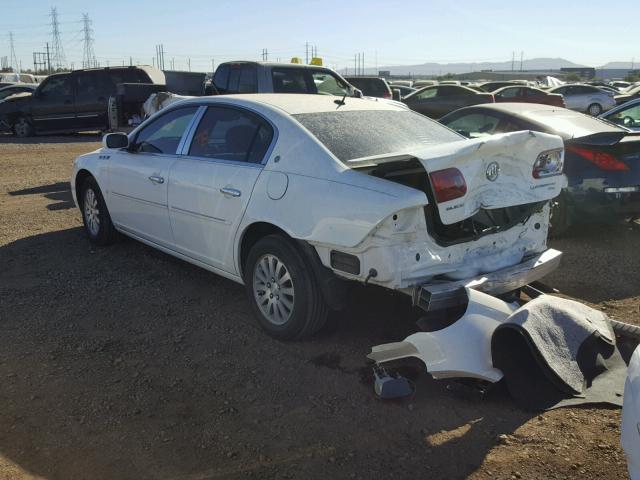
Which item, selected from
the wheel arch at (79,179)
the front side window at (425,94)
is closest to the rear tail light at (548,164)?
the wheel arch at (79,179)

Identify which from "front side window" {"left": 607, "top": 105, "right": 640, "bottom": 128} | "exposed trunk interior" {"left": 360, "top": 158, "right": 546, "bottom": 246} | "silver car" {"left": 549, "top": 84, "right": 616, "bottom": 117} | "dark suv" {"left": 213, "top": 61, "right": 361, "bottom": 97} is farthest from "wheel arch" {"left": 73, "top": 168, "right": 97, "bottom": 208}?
"silver car" {"left": 549, "top": 84, "right": 616, "bottom": 117}

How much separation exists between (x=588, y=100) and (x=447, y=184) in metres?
23.4

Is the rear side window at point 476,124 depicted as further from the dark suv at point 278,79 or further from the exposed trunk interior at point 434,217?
the dark suv at point 278,79

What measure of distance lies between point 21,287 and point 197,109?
2.19 meters

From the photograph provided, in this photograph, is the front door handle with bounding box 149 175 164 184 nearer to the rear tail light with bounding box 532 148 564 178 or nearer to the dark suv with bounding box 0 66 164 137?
the rear tail light with bounding box 532 148 564 178

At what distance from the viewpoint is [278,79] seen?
38.5ft

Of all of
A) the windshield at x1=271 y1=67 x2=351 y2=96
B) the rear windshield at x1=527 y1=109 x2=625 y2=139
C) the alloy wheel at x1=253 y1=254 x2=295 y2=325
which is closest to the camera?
the alloy wheel at x1=253 y1=254 x2=295 y2=325

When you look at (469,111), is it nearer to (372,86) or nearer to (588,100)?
(372,86)

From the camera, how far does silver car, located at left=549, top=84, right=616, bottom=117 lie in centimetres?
2441

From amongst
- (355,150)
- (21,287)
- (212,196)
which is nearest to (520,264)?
(355,150)

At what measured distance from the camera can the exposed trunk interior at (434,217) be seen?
3.81m

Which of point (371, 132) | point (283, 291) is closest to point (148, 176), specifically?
point (283, 291)

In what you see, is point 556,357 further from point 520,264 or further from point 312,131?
point 312,131

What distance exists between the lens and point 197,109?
5.26 m
